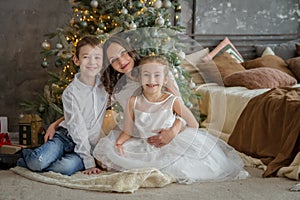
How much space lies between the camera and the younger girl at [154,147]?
2.71m

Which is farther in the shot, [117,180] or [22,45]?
[22,45]

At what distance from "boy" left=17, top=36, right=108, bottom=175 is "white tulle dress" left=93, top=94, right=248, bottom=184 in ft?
0.26

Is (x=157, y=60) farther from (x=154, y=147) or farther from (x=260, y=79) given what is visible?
(x=260, y=79)

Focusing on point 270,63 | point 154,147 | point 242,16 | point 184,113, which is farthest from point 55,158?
point 242,16

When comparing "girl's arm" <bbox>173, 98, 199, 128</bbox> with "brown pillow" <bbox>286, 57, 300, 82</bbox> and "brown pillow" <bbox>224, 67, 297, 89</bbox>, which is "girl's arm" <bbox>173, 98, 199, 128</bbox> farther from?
"brown pillow" <bbox>286, 57, 300, 82</bbox>

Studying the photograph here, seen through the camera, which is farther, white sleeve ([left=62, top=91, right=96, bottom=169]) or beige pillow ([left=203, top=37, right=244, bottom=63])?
beige pillow ([left=203, top=37, right=244, bottom=63])

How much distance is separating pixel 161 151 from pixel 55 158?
630mm

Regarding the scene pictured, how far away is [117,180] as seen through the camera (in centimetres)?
263

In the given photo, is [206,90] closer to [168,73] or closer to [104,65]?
[168,73]

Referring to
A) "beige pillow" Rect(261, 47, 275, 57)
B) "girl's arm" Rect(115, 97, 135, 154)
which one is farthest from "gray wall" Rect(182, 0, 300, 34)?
"girl's arm" Rect(115, 97, 135, 154)

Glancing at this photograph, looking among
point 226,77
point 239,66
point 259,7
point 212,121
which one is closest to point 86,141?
point 212,121

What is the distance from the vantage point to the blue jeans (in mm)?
2818

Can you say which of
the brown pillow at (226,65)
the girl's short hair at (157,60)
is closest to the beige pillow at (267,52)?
the brown pillow at (226,65)

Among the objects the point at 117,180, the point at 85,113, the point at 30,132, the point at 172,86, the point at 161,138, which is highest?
the point at 172,86
